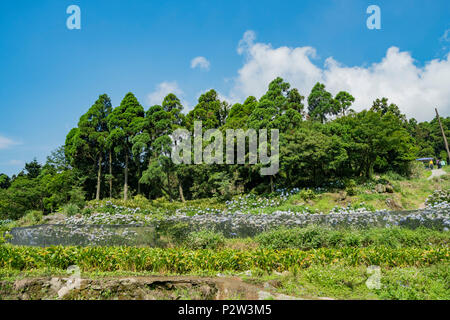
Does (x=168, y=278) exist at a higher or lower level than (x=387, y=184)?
lower

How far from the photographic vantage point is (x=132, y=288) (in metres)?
4.48

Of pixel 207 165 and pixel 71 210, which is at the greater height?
pixel 207 165

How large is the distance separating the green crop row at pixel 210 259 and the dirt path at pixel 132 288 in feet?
2.53

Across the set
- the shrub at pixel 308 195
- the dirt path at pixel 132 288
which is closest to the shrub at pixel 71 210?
the dirt path at pixel 132 288

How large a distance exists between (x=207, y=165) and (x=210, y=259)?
574 inches

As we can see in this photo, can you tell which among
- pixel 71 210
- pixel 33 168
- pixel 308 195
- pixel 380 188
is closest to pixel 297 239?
pixel 308 195

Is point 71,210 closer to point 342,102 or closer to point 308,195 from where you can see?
point 308,195

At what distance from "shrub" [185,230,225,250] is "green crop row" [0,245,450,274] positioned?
1513 mm

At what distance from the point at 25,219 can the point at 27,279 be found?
14.9 meters

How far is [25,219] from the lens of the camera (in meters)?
16.9
